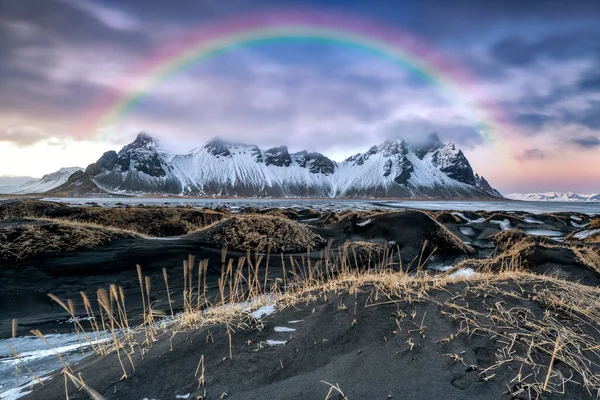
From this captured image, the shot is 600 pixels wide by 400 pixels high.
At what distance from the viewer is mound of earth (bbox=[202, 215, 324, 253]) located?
47.3 feet

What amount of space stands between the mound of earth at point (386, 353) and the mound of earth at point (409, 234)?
10338 millimetres

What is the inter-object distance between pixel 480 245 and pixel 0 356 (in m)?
20.4

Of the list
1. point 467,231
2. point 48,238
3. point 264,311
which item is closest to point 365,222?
point 467,231

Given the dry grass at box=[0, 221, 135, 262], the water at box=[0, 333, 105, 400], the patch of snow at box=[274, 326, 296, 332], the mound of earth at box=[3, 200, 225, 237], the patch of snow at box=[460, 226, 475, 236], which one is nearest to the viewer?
the water at box=[0, 333, 105, 400]

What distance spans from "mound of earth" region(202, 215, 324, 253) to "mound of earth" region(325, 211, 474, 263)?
3328 mm

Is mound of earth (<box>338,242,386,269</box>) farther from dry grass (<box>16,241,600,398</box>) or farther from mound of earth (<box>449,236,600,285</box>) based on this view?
dry grass (<box>16,241,600,398</box>)

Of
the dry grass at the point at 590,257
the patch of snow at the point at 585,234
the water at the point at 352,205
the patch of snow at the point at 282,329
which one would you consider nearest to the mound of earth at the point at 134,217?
the patch of snow at the point at 282,329

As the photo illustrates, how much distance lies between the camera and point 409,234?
16609 mm

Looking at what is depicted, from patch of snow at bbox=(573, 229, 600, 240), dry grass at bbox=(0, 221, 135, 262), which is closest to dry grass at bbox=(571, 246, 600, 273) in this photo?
patch of snow at bbox=(573, 229, 600, 240)

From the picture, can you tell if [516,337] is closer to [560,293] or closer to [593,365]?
[593,365]

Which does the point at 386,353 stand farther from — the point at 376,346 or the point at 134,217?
the point at 134,217

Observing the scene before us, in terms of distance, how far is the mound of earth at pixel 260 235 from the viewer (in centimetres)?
1441

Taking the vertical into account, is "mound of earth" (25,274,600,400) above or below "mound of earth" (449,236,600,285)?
above

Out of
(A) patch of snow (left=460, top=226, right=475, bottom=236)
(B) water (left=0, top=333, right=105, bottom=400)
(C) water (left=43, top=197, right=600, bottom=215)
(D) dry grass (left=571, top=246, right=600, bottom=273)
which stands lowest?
(C) water (left=43, top=197, right=600, bottom=215)
